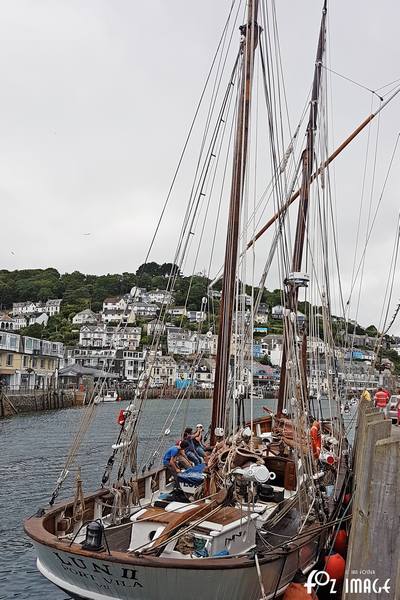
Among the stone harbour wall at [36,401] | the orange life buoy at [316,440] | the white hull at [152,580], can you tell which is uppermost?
the orange life buoy at [316,440]

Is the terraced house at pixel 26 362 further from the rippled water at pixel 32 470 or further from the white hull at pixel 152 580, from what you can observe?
the white hull at pixel 152 580

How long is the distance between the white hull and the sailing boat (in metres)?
0.02

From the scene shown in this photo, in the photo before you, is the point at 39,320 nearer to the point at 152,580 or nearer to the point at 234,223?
the point at 234,223

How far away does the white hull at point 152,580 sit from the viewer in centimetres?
924

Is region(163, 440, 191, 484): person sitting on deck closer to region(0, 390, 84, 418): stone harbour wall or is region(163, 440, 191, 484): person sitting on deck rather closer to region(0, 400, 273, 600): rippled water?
region(0, 400, 273, 600): rippled water

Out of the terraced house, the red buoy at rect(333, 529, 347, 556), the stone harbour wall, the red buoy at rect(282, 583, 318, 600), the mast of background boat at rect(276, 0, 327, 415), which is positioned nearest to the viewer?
the red buoy at rect(282, 583, 318, 600)

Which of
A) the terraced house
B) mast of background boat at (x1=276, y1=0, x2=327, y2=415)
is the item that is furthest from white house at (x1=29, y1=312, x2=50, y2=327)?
mast of background boat at (x1=276, y1=0, x2=327, y2=415)

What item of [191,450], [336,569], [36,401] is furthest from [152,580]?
[36,401]

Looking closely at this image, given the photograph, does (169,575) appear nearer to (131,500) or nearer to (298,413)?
(131,500)

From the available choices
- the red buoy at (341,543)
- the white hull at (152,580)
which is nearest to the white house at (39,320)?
the red buoy at (341,543)

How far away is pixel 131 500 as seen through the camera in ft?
43.9

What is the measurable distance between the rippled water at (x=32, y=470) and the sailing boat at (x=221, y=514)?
429 centimetres

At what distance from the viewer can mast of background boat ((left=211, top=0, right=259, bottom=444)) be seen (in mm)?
15172

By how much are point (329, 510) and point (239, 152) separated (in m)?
9.73
